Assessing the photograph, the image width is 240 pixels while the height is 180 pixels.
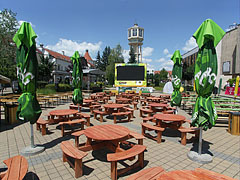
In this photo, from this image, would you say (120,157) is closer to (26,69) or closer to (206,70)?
(206,70)

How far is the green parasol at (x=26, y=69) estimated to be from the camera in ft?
12.7

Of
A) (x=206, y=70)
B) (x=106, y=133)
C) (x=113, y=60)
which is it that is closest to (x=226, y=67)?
(x=113, y=60)

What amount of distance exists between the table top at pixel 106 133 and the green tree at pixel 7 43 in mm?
19713

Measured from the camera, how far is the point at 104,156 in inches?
162

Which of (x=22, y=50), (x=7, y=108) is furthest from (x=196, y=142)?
→ (x=7, y=108)

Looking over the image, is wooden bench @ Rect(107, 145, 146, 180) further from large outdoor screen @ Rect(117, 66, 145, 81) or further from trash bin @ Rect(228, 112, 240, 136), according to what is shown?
large outdoor screen @ Rect(117, 66, 145, 81)

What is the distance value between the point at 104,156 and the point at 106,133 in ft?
2.34

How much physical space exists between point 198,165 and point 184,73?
89.9 ft

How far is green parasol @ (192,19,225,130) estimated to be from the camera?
11.1ft

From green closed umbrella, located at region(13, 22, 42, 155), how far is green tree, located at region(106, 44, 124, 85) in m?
39.3

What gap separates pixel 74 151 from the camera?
3299 millimetres

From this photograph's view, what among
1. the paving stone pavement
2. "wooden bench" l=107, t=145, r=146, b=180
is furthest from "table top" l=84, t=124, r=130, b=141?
the paving stone pavement

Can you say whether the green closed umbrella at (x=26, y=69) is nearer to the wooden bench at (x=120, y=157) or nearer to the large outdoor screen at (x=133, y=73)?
the wooden bench at (x=120, y=157)

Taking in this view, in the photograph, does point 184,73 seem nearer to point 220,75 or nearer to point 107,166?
point 220,75
